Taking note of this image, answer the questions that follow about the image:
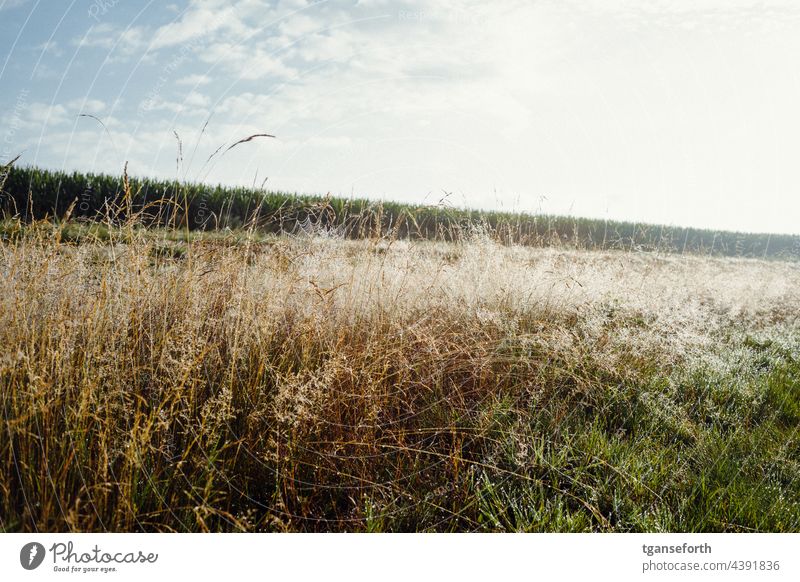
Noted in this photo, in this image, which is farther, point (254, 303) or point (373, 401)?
point (254, 303)

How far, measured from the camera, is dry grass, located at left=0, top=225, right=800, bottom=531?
178 centimetres

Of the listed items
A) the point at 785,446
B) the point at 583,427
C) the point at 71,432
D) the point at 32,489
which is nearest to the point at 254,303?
the point at 71,432

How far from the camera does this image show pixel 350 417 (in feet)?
7.52

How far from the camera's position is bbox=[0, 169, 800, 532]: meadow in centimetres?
178

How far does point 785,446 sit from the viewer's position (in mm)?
2557

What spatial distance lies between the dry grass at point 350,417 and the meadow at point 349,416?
0.05 feet

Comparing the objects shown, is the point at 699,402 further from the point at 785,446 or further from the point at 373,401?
the point at 373,401

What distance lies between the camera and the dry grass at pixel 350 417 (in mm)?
1779

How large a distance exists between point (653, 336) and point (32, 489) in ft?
12.3

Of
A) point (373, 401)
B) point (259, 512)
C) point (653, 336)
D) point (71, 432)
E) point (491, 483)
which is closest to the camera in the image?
point (71, 432)

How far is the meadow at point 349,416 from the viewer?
1.78m

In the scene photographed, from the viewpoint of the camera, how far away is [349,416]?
2.29m

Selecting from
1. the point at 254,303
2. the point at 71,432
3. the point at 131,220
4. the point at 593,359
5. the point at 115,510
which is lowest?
the point at 115,510

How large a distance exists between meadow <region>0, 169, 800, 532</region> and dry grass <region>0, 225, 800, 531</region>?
0.01 m
